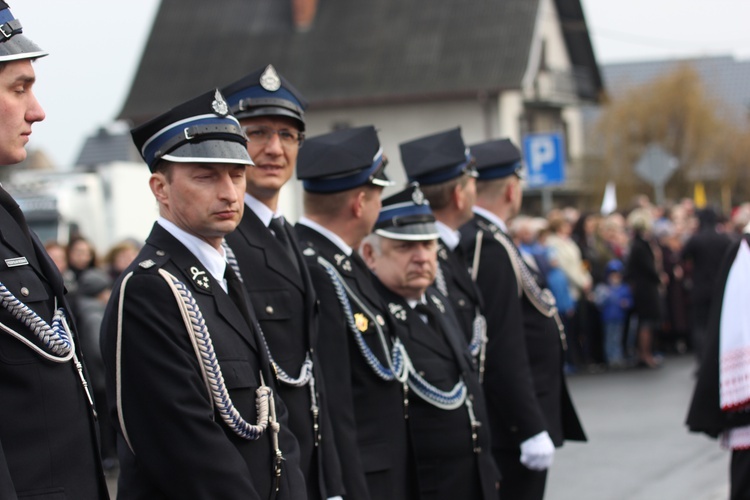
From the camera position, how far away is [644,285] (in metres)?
16.1

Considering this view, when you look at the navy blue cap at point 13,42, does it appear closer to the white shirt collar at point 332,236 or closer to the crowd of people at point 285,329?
the crowd of people at point 285,329

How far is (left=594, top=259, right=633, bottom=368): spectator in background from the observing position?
16.2 meters

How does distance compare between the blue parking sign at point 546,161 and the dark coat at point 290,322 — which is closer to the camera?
the dark coat at point 290,322

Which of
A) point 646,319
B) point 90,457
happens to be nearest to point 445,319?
point 90,457

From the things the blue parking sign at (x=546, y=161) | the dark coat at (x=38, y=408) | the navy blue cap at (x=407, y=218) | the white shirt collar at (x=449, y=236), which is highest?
the blue parking sign at (x=546, y=161)

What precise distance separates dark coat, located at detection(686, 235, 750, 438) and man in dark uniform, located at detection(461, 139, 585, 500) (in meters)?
0.64

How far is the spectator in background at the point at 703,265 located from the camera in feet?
52.2

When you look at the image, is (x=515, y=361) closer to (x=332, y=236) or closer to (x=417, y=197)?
(x=417, y=197)

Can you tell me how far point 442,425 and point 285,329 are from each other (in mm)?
1198

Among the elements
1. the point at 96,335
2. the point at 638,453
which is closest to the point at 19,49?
the point at 96,335

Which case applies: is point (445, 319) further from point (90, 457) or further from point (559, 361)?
point (90, 457)

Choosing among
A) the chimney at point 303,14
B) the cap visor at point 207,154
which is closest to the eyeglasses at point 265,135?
the cap visor at point 207,154

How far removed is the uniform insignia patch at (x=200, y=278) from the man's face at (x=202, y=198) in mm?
122

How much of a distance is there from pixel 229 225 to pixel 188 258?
16cm
